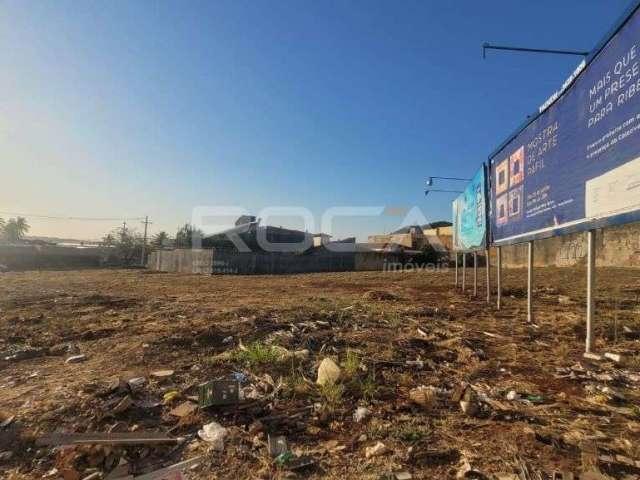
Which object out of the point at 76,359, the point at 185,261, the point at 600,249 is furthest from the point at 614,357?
the point at 185,261

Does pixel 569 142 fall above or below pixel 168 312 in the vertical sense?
above

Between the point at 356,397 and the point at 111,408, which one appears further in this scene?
the point at 356,397

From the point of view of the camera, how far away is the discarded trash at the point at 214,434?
6.81 ft

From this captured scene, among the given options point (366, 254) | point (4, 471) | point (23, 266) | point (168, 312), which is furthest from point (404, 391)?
point (23, 266)

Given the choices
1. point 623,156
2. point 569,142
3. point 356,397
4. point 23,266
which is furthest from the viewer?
point 23,266

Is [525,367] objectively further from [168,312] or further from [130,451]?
[168,312]

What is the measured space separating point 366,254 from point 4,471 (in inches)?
1131

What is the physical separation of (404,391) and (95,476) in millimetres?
1986

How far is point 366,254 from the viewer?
30109mm

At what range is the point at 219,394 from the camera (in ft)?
8.36

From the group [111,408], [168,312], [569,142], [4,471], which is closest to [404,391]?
[111,408]

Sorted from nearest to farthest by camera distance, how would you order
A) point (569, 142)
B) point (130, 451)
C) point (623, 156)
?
point (130, 451) → point (623, 156) → point (569, 142)

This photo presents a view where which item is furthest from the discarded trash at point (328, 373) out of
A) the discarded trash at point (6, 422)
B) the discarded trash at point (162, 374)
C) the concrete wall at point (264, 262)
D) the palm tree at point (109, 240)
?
the palm tree at point (109, 240)

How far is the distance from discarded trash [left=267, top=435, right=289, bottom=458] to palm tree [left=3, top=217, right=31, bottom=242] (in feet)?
242
